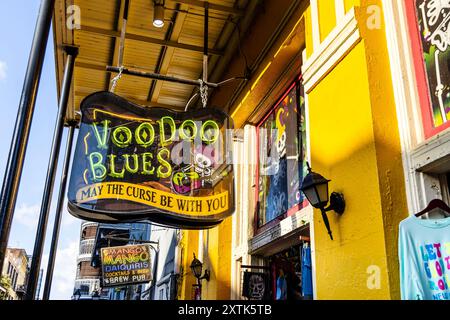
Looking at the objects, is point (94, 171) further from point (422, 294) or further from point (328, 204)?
point (422, 294)

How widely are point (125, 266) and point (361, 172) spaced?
846 cm

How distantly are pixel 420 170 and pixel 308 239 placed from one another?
1.56 m

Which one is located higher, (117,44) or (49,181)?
(117,44)

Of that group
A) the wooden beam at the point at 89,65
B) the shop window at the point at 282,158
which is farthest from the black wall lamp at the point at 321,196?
the wooden beam at the point at 89,65

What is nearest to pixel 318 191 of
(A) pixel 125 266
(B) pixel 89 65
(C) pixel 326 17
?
(C) pixel 326 17

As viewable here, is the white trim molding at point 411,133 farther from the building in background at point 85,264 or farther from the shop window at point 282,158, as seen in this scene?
the building in background at point 85,264

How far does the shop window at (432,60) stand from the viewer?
110 inches

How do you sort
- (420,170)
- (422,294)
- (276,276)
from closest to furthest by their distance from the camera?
(422,294) → (420,170) → (276,276)

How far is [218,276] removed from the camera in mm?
6215

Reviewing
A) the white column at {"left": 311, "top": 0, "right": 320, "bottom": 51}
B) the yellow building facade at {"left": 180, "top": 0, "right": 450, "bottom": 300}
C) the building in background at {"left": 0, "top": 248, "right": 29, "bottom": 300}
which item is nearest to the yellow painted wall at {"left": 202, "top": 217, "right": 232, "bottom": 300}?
the yellow building facade at {"left": 180, "top": 0, "right": 450, "bottom": 300}

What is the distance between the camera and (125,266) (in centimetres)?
1041

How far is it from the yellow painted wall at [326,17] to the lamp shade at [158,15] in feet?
7.22

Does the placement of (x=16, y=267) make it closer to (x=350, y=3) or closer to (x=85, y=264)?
(x=85, y=264)
